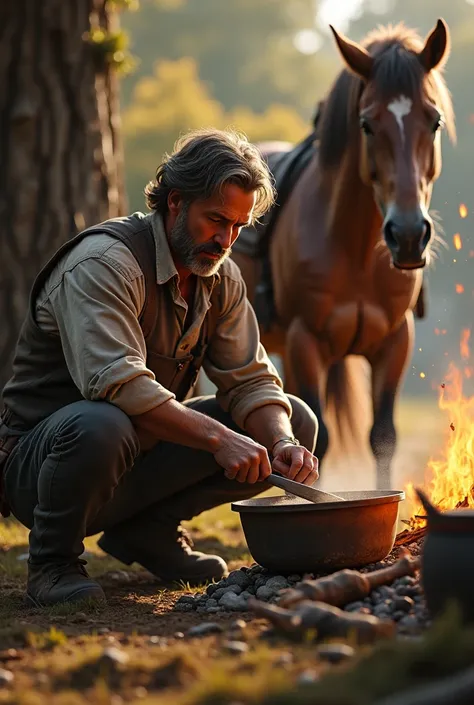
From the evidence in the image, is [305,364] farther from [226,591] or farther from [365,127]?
[226,591]

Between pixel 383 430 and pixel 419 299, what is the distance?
0.92m

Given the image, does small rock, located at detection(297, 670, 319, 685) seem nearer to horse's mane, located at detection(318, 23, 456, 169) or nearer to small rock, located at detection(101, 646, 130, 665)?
small rock, located at detection(101, 646, 130, 665)

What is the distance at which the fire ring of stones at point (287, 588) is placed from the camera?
296 cm

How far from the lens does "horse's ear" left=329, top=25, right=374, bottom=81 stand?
5.29 metres

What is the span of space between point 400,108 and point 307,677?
3450 mm

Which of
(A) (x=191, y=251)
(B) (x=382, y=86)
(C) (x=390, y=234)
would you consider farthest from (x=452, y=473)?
(B) (x=382, y=86)

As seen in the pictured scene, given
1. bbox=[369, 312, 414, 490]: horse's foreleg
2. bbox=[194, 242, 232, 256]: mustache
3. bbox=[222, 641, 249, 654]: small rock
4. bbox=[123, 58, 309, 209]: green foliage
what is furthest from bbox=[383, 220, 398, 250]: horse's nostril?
bbox=[123, 58, 309, 209]: green foliage

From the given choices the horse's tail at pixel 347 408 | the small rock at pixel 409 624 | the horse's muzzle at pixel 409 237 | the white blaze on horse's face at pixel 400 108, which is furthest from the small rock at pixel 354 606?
the horse's tail at pixel 347 408

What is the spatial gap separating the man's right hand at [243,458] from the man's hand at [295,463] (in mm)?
193

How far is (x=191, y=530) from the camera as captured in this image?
6.12 meters

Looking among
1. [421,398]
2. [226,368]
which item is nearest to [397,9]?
[421,398]

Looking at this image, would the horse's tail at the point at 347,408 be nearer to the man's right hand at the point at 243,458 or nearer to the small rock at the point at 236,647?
the man's right hand at the point at 243,458

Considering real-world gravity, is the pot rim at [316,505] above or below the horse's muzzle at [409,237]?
below

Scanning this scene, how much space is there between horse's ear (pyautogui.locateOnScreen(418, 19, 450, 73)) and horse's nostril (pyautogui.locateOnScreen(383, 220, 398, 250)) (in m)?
0.87
